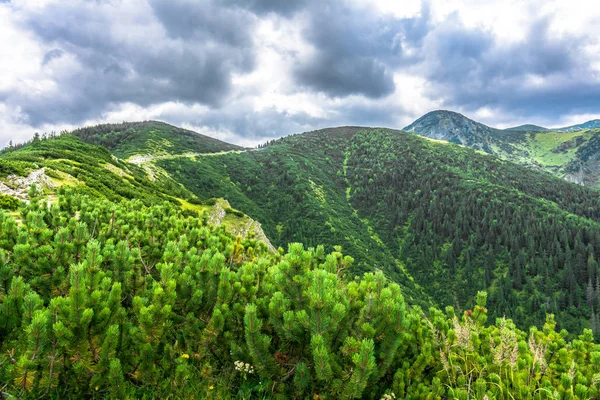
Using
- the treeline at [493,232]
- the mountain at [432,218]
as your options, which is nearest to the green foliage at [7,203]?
the mountain at [432,218]

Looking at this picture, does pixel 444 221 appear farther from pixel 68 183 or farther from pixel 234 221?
pixel 68 183

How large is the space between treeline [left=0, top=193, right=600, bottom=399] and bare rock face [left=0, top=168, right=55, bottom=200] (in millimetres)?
21306

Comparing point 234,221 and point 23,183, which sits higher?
point 23,183

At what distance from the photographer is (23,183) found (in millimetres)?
22578

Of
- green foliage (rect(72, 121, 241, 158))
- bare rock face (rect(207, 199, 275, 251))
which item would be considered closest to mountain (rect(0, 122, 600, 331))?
green foliage (rect(72, 121, 241, 158))

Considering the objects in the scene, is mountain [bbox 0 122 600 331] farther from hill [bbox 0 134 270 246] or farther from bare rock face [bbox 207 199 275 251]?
hill [bbox 0 134 270 246]

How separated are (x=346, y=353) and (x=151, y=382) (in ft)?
7.97

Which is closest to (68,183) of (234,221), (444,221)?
(234,221)

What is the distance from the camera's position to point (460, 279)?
386 ft

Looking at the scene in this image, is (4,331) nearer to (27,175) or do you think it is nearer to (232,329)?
(232,329)

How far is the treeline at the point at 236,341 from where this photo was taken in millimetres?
3236

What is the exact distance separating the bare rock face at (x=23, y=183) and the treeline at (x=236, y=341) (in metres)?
21.3

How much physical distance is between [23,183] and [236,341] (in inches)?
1063

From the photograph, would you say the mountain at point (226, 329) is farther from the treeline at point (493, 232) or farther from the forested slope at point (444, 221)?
the treeline at point (493, 232)
